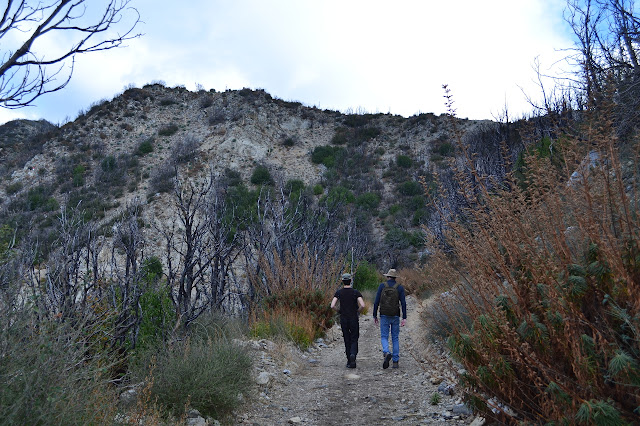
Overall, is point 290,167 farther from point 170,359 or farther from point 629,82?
point 170,359

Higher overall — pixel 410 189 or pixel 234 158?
pixel 234 158

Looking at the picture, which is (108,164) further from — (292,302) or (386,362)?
(386,362)

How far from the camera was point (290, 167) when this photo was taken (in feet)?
125

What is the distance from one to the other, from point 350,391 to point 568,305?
429cm

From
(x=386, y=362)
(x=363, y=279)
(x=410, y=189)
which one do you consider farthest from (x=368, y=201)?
(x=386, y=362)

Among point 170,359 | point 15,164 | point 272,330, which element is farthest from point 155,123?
point 170,359

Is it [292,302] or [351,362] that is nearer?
[351,362]

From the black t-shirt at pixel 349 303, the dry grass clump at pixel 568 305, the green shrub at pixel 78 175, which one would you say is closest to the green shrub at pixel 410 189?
the green shrub at pixel 78 175

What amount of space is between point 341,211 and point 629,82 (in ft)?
77.4

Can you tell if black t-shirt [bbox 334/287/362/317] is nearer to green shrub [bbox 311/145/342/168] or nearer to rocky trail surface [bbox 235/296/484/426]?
rocky trail surface [bbox 235/296/484/426]

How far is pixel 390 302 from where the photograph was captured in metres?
8.06

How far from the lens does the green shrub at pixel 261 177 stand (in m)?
34.5

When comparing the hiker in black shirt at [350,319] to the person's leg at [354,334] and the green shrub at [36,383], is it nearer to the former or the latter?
the person's leg at [354,334]

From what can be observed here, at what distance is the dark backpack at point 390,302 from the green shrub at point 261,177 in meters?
26.7
